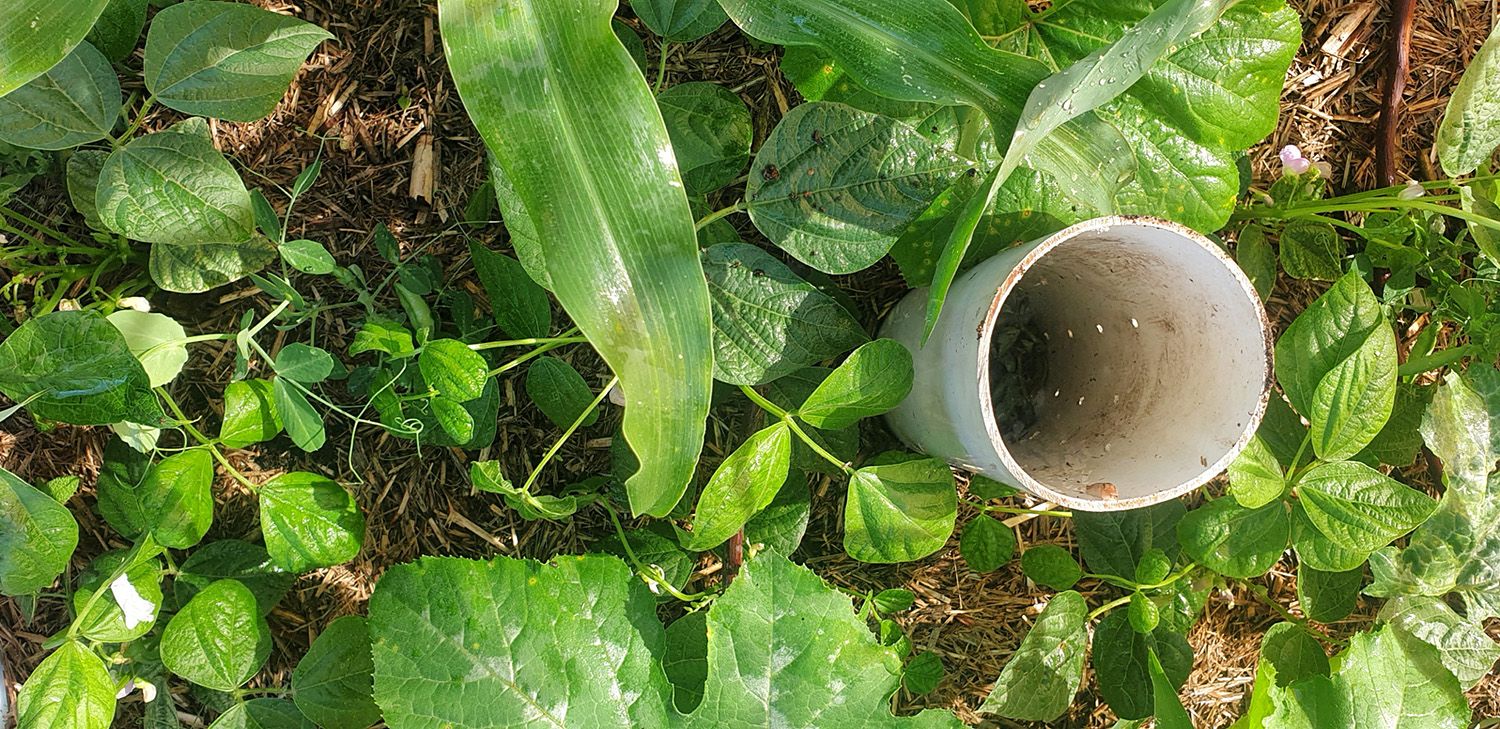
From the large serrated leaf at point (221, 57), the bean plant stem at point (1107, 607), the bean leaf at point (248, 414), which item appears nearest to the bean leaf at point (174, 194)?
the large serrated leaf at point (221, 57)

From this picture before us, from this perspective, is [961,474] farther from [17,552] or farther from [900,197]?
[17,552]

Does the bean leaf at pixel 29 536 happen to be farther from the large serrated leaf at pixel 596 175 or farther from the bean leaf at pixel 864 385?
the bean leaf at pixel 864 385

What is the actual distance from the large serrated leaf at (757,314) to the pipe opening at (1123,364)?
20 centimetres

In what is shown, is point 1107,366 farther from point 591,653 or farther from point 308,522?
point 308,522

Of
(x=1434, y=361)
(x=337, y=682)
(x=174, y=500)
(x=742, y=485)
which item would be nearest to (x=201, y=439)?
(x=174, y=500)

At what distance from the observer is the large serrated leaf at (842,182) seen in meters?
0.96

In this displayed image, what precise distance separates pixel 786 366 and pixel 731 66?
38cm

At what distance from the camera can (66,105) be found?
37.2 inches

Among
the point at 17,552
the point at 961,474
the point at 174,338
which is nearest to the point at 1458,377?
the point at 961,474

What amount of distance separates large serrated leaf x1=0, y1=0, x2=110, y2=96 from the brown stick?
1.44 meters

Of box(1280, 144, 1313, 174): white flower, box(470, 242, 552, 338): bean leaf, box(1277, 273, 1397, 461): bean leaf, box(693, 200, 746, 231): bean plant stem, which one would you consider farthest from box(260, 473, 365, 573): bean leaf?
box(1280, 144, 1313, 174): white flower

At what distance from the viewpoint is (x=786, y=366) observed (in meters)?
1.02

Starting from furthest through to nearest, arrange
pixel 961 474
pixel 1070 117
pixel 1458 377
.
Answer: pixel 961 474
pixel 1458 377
pixel 1070 117

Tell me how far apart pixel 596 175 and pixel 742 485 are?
363mm
